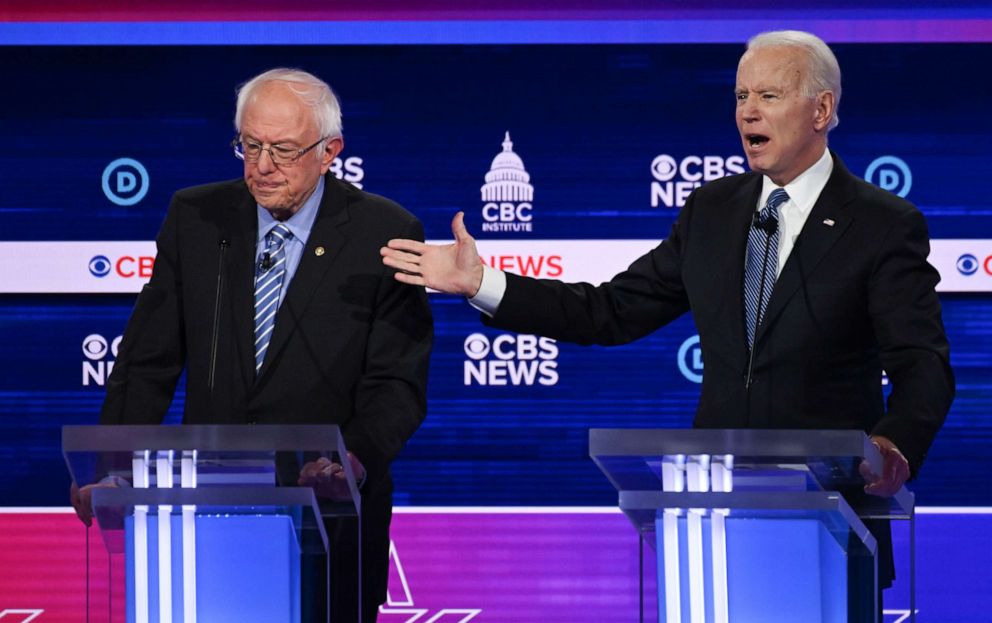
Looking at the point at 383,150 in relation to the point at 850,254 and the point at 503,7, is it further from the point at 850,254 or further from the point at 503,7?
the point at 850,254

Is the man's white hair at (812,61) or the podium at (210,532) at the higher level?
the man's white hair at (812,61)

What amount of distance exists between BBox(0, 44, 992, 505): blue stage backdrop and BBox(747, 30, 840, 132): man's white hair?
136 centimetres

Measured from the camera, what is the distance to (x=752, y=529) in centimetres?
226

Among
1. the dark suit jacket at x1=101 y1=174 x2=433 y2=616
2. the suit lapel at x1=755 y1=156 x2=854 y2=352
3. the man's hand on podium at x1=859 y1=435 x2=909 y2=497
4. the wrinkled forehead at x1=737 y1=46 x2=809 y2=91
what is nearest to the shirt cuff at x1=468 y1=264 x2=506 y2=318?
the dark suit jacket at x1=101 y1=174 x2=433 y2=616

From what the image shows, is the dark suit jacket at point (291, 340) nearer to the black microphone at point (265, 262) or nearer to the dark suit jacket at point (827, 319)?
the black microphone at point (265, 262)

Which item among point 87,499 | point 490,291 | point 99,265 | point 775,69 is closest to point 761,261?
point 775,69

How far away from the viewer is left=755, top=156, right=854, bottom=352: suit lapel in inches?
118

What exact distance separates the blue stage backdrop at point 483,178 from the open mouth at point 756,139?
1.43 metres

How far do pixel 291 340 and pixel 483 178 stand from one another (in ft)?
5.13

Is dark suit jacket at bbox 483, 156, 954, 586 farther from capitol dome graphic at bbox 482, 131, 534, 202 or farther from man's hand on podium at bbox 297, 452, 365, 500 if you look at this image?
capitol dome graphic at bbox 482, 131, 534, 202

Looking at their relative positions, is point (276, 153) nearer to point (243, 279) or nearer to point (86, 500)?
point (243, 279)

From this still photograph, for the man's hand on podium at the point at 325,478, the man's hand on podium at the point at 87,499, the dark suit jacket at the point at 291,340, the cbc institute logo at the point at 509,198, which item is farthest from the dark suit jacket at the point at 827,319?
the cbc institute logo at the point at 509,198

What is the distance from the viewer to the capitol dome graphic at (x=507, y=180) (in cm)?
454

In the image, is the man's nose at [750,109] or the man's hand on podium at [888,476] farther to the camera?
the man's nose at [750,109]
